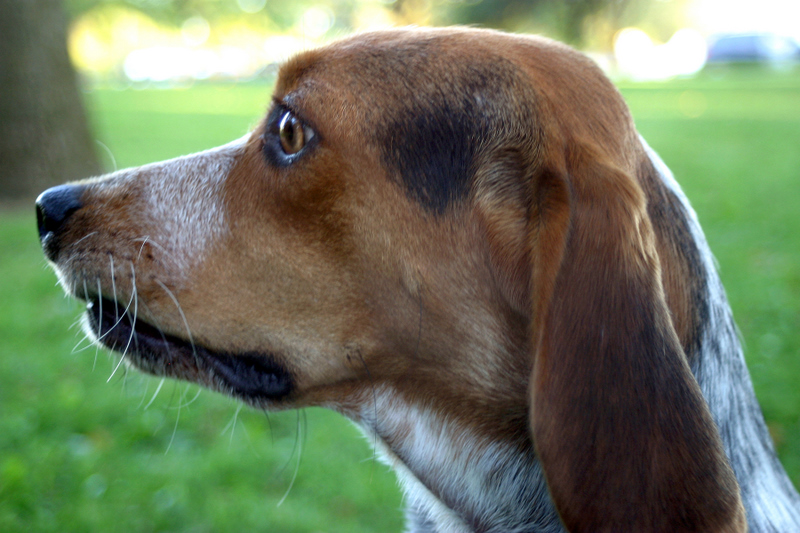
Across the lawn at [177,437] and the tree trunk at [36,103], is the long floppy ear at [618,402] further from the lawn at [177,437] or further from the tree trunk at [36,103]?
the tree trunk at [36,103]

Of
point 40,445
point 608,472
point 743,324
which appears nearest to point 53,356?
point 40,445

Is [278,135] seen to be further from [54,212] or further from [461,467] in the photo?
[461,467]

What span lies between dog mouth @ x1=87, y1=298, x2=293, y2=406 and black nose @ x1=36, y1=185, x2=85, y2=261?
27cm

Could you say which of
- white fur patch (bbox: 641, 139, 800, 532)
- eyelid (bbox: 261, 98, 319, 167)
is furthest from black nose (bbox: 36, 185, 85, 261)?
white fur patch (bbox: 641, 139, 800, 532)

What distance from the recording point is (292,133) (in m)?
2.64

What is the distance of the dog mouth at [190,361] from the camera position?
2.73 m

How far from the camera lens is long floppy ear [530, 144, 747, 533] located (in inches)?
79.7

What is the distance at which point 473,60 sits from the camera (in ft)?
8.54

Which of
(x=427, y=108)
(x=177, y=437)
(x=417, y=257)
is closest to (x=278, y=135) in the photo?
(x=427, y=108)

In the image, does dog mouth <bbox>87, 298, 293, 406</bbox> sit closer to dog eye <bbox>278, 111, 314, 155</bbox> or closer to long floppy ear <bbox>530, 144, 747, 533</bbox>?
dog eye <bbox>278, 111, 314, 155</bbox>

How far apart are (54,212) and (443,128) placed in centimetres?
156

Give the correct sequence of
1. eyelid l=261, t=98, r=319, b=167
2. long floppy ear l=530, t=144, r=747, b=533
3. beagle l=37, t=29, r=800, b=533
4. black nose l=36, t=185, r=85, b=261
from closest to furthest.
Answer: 1. long floppy ear l=530, t=144, r=747, b=533
2. beagle l=37, t=29, r=800, b=533
3. eyelid l=261, t=98, r=319, b=167
4. black nose l=36, t=185, r=85, b=261

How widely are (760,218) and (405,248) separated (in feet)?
33.2

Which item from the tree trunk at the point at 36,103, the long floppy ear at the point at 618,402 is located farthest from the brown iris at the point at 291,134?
the tree trunk at the point at 36,103
